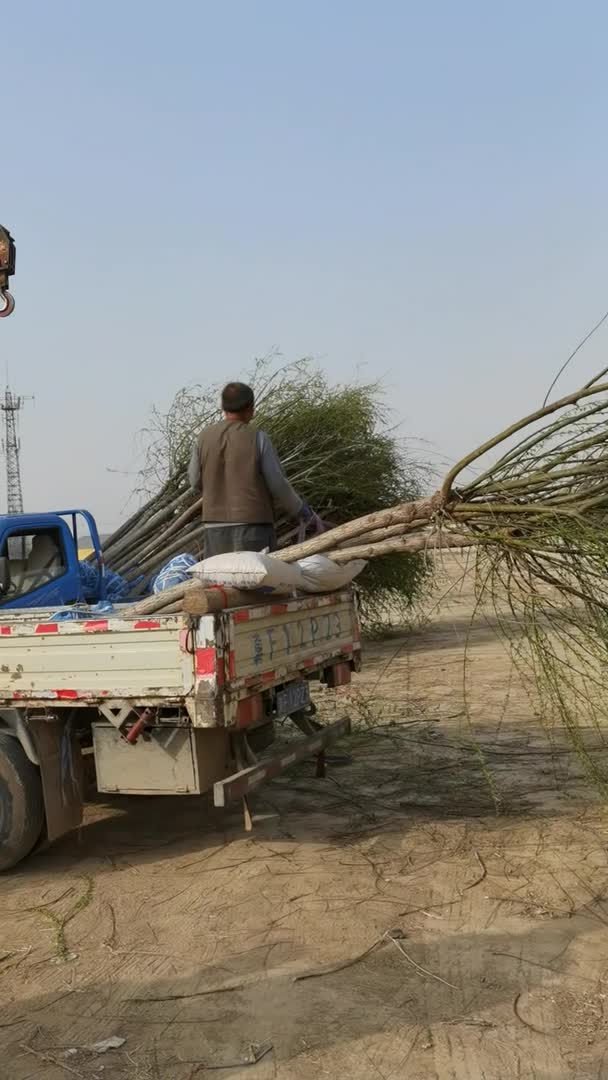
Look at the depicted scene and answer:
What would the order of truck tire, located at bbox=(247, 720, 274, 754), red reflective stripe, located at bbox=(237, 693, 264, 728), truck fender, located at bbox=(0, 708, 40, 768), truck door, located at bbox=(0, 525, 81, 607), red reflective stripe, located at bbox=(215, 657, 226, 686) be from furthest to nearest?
truck door, located at bbox=(0, 525, 81, 607), truck tire, located at bbox=(247, 720, 274, 754), truck fender, located at bbox=(0, 708, 40, 768), red reflective stripe, located at bbox=(237, 693, 264, 728), red reflective stripe, located at bbox=(215, 657, 226, 686)

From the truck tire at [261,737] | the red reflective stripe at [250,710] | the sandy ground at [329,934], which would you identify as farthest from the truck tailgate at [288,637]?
the sandy ground at [329,934]

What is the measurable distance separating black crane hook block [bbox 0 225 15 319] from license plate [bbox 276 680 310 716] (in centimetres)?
400

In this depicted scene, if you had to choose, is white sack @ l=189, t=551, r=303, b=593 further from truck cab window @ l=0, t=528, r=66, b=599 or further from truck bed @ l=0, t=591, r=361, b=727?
truck cab window @ l=0, t=528, r=66, b=599

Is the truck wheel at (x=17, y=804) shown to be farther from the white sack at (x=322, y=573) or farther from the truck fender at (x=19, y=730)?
the white sack at (x=322, y=573)

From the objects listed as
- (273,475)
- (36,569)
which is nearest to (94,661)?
(273,475)

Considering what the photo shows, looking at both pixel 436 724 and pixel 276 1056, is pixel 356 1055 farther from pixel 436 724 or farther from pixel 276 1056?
pixel 436 724


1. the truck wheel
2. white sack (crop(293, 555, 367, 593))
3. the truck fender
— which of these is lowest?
the truck wheel

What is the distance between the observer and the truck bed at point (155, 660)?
4617 mm

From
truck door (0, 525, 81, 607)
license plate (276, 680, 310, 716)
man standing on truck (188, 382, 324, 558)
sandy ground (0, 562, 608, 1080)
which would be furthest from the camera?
truck door (0, 525, 81, 607)

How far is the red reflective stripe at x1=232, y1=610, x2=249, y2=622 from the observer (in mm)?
4766

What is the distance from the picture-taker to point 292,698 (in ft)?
18.3

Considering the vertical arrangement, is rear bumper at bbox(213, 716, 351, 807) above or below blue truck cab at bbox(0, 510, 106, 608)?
below

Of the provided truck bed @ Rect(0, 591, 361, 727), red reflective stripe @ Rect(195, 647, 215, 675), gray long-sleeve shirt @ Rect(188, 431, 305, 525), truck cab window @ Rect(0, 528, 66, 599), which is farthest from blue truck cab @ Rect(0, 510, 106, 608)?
red reflective stripe @ Rect(195, 647, 215, 675)

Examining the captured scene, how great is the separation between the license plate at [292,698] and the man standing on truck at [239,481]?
880mm
